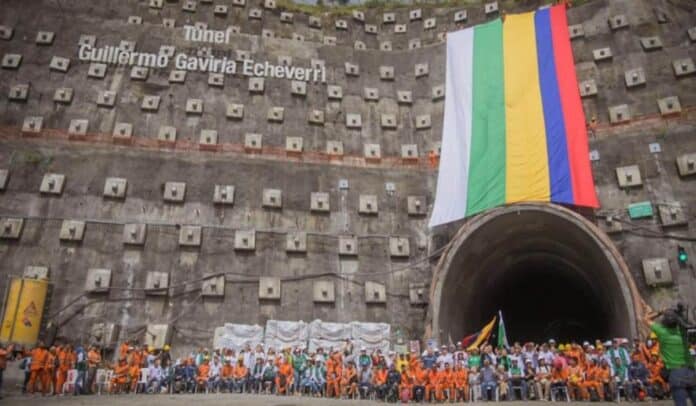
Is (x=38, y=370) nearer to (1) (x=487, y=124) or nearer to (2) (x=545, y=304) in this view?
(1) (x=487, y=124)

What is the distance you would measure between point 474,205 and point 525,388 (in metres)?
8.01

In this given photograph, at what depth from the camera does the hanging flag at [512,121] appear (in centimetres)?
2372

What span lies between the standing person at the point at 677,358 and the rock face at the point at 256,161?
14295 mm

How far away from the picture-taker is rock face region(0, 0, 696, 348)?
2347 cm

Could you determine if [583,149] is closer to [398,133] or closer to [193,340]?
[398,133]

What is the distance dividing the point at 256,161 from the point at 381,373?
42.7ft

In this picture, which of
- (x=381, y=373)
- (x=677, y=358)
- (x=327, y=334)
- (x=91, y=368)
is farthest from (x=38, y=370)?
(x=677, y=358)

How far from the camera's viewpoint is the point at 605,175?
986 inches

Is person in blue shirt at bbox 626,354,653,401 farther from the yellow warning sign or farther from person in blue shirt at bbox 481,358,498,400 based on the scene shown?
the yellow warning sign

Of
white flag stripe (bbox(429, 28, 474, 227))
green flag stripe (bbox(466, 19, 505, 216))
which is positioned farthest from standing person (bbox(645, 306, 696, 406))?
white flag stripe (bbox(429, 28, 474, 227))

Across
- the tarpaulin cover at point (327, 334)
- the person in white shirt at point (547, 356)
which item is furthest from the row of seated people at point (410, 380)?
the tarpaulin cover at point (327, 334)

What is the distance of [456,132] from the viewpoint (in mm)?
26906

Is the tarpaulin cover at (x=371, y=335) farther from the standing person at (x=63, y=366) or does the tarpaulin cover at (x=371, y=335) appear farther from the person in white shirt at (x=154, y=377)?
the standing person at (x=63, y=366)

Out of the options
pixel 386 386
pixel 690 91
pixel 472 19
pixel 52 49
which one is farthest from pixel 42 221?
pixel 690 91
